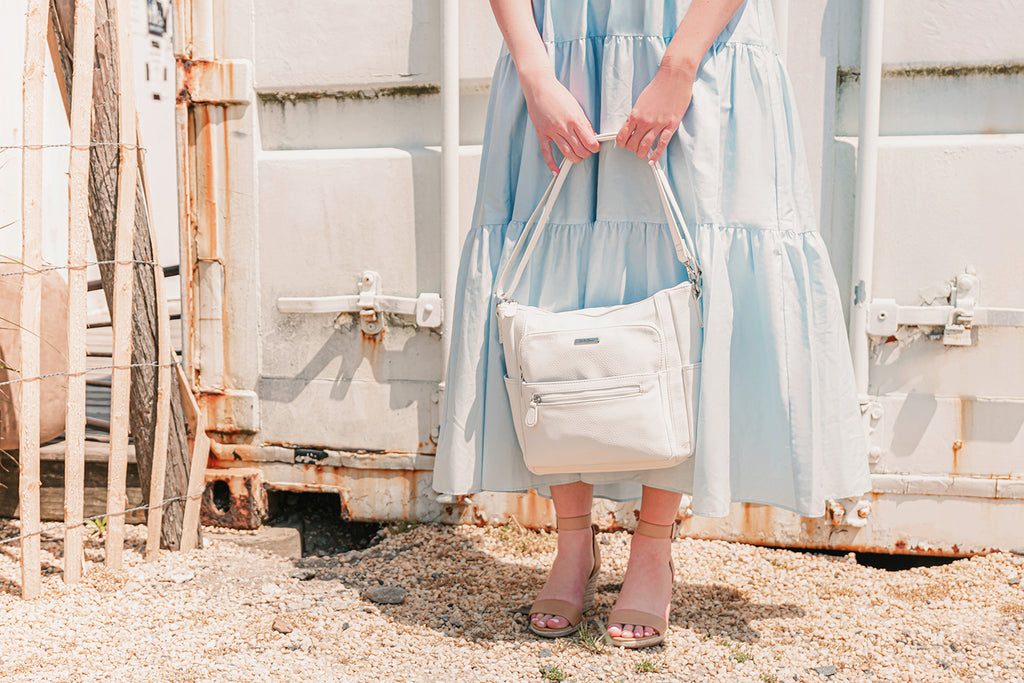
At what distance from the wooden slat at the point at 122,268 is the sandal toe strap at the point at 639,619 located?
4.45 ft

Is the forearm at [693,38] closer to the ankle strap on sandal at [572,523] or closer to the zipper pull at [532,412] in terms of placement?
the zipper pull at [532,412]

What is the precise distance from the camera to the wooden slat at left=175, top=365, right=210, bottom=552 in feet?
8.33

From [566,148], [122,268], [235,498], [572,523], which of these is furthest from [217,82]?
[572,523]

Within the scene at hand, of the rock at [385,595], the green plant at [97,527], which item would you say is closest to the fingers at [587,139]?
the rock at [385,595]

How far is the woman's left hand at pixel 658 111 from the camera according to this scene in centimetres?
175

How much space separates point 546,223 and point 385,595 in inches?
42.3

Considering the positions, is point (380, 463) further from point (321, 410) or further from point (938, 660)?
point (938, 660)

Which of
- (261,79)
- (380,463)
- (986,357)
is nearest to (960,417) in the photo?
(986,357)

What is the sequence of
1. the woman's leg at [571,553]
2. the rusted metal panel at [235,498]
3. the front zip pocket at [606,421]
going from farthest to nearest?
the rusted metal panel at [235,498] < the woman's leg at [571,553] < the front zip pocket at [606,421]

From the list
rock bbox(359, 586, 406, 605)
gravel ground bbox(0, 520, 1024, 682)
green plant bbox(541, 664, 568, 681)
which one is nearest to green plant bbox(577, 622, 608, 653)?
gravel ground bbox(0, 520, 1024, 682)

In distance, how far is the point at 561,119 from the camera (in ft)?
5.89

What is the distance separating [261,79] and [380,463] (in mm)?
1277

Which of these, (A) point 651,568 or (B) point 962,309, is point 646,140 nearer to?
(A) point 651,568

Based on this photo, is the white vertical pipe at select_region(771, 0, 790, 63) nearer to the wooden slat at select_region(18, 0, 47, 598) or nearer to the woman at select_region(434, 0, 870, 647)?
the woman at select_region(434, 0, 870, 647)
